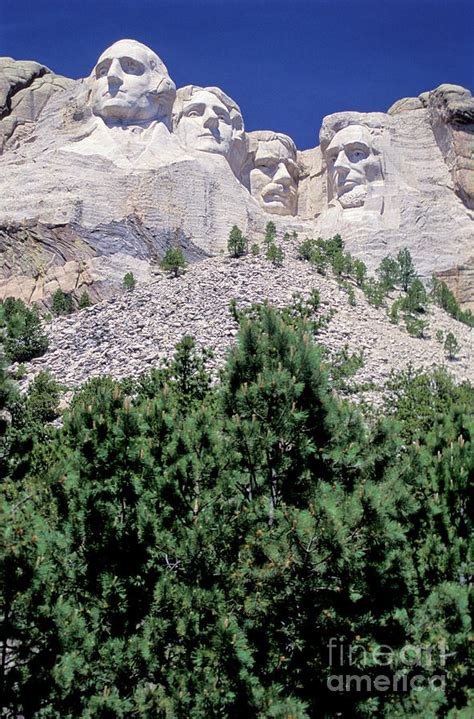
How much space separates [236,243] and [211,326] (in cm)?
611

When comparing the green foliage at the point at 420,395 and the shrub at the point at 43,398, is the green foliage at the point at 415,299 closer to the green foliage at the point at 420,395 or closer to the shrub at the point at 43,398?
the green foliage at the point at 420,395

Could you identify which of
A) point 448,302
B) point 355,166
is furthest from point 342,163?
point 448,302

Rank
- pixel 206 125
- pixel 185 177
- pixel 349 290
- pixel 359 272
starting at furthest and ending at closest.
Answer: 1. pixel 206 125
2. pixel 185 177
3. pixel 359 272
4. pixel 349 290

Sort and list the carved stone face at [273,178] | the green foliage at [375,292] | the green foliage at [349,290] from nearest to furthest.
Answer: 1. the green foliage at [349,290]
2. the green foliage at [375,292]
3. the carved stone face at [273,178]

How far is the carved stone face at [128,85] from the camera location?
32.9 metres

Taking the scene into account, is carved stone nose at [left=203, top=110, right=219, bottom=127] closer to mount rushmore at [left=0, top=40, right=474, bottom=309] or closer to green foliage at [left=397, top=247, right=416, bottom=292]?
mount rushmore at [left=0, top=40, right=474, bottom=309]

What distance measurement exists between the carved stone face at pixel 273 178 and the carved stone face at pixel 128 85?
215 inches

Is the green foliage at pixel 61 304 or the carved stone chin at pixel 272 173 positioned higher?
the carved stone chin at pixel 272 173

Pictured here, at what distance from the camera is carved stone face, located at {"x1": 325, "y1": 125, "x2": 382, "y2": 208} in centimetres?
3650

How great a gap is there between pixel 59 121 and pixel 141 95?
315 cm

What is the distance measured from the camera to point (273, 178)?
Answer: 125 feet

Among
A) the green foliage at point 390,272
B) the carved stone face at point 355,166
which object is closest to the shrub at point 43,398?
the green foliage at point 390,272

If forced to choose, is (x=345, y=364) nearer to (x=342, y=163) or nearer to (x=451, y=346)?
(x=451, y=346)

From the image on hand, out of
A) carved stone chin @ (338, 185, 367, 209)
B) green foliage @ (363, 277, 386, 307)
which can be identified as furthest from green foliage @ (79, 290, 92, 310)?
carved stone chin @ (338, 185, 367, 209)
